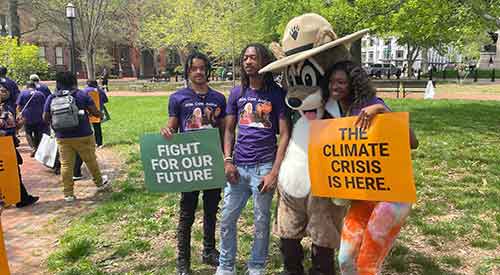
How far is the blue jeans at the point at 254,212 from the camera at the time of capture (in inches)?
128

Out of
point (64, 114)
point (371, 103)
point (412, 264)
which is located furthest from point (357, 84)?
point (64, 114)

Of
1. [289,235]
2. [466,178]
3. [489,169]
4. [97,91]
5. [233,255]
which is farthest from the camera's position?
[97,91]

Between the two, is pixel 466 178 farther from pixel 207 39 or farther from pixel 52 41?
pixel 52 41

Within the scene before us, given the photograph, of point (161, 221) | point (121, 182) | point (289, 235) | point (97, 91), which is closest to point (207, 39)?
point (97, 91)

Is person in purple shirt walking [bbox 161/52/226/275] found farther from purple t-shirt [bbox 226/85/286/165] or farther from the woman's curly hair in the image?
the woman's curly hair

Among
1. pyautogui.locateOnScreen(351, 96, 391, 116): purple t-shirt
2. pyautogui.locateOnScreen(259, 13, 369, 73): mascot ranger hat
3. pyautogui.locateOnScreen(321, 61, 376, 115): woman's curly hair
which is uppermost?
pyautogui.locateOnScreen(259, 13, 369, 73): mascot ranger hat

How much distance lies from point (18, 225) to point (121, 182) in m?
1.96

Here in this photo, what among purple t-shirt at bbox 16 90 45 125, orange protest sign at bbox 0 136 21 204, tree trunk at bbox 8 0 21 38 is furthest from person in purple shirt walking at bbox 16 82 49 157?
tree trunk at bbox 8 0 21 38

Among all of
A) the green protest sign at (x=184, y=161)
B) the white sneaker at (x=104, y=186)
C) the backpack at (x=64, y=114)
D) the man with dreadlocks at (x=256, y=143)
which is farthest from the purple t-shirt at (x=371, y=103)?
the white sneaker at (x=104, y=186)

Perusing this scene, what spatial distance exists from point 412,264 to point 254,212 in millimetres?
1541

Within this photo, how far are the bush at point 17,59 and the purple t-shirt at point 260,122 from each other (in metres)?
17.3

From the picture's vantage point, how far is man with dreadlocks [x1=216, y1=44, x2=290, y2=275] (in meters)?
3.17

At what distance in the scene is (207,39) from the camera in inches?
1267

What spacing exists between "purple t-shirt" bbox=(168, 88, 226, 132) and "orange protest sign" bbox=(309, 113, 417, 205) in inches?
38.5
